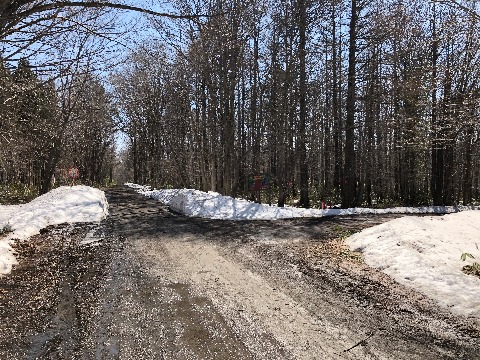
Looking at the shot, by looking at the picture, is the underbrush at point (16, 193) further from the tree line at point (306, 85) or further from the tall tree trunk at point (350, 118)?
the tall tree trunk at point (350, 118)

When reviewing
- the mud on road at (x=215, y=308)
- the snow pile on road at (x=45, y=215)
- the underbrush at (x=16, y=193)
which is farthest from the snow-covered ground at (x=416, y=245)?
the underbrush at (x=16, y=193)

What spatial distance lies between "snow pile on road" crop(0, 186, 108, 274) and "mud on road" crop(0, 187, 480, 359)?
544mm

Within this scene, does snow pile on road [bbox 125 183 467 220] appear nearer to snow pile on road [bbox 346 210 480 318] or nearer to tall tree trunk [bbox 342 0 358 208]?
tall tree trunk [bbox 342 0 358 208]

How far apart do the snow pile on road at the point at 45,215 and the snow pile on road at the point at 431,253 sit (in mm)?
7023

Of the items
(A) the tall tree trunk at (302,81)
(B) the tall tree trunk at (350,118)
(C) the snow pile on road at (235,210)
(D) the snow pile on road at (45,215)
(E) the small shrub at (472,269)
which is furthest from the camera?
(B) the tall tree trunk at (350,118)

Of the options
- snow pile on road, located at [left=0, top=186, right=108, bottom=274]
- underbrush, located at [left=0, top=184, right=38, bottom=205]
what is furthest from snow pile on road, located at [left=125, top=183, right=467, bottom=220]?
underbrush, located at [left=0, top=184, right=38, bottom=205]

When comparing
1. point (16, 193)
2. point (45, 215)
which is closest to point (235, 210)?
point (45, 215)

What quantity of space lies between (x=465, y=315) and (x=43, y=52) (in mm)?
7405

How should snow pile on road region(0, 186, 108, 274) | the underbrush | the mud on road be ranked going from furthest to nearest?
the underbrush → snow pile on road region(0, 186, 108, 274) → the mud on road

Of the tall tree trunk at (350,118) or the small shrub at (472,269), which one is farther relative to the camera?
the tall tree trunk at (350,118)

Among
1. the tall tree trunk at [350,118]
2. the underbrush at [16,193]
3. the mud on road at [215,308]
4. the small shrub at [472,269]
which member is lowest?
the mud on road at [215,308]

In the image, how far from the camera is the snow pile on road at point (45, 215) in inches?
326

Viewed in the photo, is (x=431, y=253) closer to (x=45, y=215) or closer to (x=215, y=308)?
(x=215, y=308)

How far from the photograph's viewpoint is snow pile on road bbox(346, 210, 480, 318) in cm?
530
